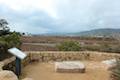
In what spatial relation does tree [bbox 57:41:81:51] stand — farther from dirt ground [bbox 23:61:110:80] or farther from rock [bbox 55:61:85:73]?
rock [bbox 55:61:85:73]

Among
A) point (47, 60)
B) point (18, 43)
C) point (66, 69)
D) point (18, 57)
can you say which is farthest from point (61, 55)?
point (18, 57)

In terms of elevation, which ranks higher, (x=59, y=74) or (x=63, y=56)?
(x=63, y=56)

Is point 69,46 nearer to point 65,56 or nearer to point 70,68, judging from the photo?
point 65,56

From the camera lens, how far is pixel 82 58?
42.2 feet

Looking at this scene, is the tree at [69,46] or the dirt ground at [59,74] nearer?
the dirt ground at [59,74]

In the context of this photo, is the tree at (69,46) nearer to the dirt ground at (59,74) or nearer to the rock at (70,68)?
the dirt ground at (59,74)

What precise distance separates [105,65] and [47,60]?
243 centimetres

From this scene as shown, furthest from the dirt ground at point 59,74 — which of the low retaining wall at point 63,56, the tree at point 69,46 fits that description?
the tree at point 69,46

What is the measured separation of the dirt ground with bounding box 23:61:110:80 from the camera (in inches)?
362

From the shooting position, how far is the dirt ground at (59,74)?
920cm

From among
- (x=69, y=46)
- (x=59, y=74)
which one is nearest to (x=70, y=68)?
(x=59, y=74)

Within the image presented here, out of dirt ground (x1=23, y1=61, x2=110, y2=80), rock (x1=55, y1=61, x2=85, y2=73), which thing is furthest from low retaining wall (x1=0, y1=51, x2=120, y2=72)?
rock (x1=55, y1=61, x2=85, y2=73)

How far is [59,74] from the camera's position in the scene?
9609mm

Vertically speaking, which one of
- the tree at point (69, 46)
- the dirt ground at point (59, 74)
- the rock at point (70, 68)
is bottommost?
the dirt ground at point (59, 74)
